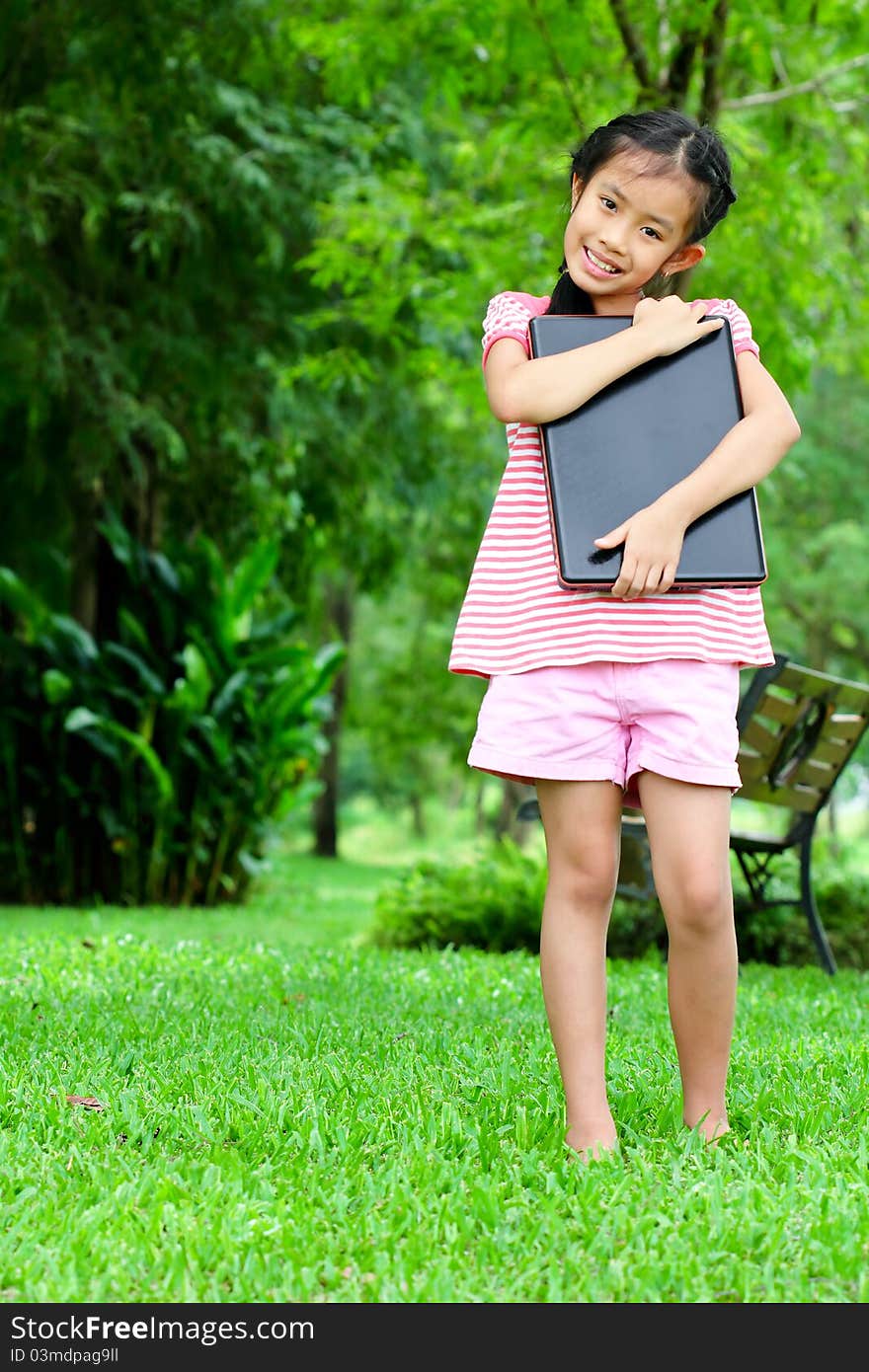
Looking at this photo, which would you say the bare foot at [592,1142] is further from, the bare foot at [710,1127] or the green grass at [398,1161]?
the bare foot at [710,1127]

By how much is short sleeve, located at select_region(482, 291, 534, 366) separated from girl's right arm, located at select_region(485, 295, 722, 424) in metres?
0.06

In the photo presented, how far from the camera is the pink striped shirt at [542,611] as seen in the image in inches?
102

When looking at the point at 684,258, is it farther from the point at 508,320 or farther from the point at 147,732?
the point at 147,732

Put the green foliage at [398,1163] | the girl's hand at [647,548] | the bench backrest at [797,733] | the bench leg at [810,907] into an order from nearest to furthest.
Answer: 1. the green foliage at [398,1163]
2. the girl's hand at [647,548]
3. the bench backrest at [797,733]
4. the bench leg at [810,907]

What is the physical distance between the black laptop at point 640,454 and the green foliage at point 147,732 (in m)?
6.67

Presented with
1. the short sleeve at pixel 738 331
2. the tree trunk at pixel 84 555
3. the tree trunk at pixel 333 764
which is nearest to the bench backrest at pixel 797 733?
the short sleeve at pixel 738 331

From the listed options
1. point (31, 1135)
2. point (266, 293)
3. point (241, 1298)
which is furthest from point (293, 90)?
point (241, 1298)

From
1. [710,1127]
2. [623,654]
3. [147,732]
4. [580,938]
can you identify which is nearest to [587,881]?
[580,938]

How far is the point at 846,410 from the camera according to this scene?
23.0 meters

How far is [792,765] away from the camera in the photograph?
6.12 meters

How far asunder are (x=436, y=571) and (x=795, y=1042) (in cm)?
1529

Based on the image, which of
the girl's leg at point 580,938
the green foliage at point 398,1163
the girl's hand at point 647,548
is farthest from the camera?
the girl's leg at point 580,938

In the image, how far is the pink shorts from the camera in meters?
2.58

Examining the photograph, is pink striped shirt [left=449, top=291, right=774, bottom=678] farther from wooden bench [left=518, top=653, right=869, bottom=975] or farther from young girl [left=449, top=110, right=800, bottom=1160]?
wooden bench [left=518, top=653, right=869, bottom=975]
